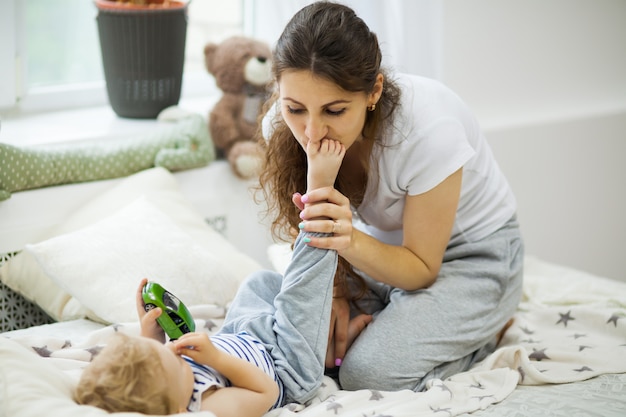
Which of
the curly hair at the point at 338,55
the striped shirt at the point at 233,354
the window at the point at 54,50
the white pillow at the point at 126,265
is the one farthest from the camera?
the window at the point at 54,50

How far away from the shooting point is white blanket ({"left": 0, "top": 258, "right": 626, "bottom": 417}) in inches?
48.8

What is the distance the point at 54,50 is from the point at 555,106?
173cm

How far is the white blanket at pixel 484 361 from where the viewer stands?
4.06 ft

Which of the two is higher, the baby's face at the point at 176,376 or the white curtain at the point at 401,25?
the white curtain at the point at 401,25

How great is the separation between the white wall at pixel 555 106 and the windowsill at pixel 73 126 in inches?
35.8

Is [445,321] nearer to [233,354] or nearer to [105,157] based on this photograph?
[233,354]

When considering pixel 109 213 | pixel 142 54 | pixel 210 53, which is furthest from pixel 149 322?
pixel 210 53

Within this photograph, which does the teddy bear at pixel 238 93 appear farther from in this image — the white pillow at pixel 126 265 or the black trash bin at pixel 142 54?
the white pillow at pixel 126 265

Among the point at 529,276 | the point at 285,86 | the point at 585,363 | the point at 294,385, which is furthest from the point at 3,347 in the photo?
the point at 529,276

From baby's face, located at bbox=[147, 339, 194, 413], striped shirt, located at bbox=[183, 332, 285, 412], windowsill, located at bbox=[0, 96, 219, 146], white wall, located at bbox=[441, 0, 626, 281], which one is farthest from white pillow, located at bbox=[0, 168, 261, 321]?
white wall, located at bbox=[441, 0, 626, 281]

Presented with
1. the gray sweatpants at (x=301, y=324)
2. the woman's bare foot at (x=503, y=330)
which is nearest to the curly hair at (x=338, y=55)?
the gray sweatpants at (x=301, y=324)

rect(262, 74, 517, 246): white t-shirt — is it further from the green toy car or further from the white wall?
the white wall

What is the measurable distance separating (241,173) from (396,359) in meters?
0.93

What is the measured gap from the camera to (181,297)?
1.81 meters
